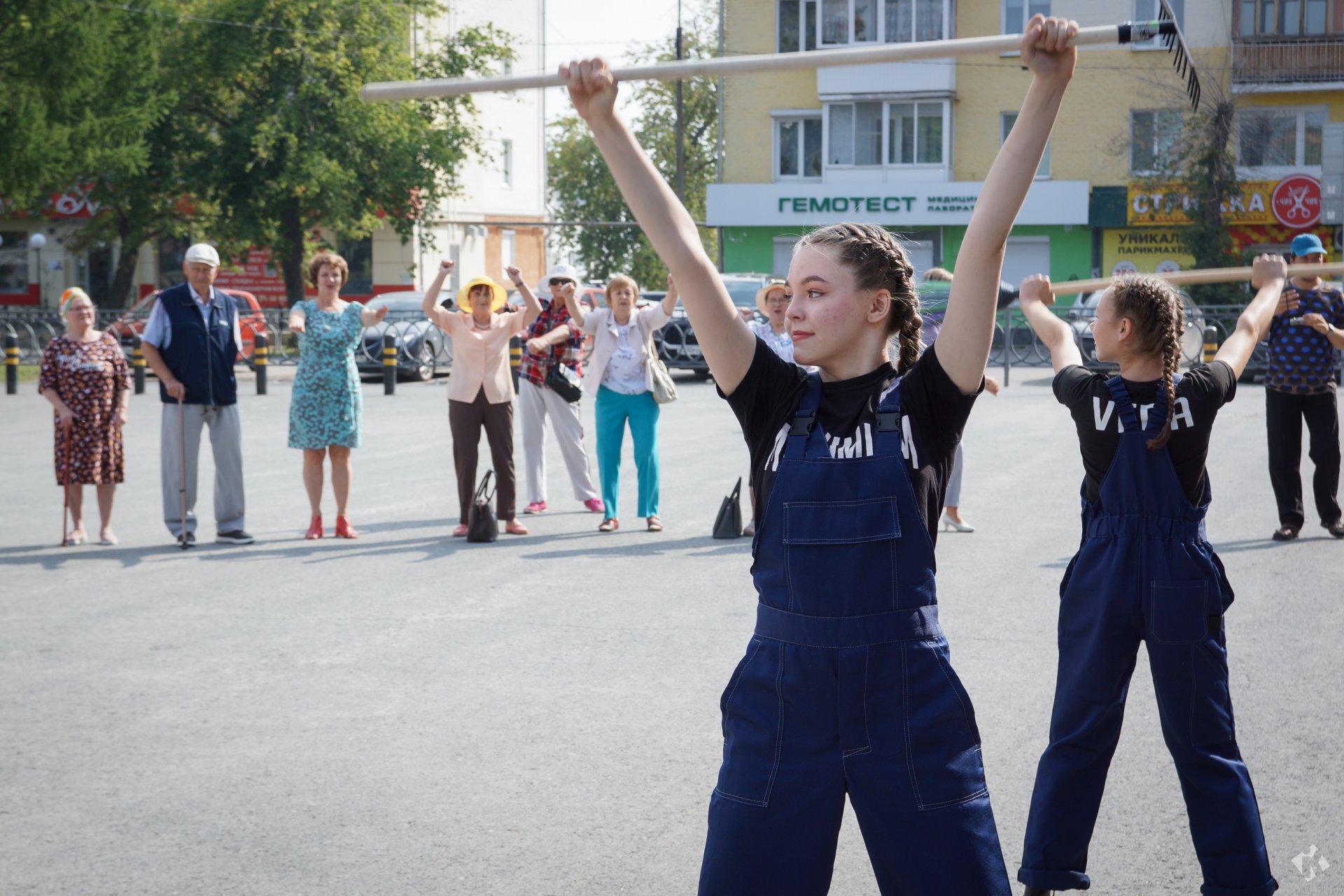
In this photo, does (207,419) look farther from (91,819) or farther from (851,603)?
(851,603)

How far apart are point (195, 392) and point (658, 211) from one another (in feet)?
26.9

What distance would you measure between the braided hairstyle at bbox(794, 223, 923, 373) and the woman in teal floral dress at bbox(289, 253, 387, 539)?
802cm

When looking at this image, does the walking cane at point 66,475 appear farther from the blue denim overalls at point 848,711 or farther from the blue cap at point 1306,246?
the blue denim overalls at point 848,711

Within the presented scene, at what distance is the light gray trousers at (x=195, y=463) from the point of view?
1024 centimetres

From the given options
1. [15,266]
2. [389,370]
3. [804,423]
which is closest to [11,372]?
[389,370]

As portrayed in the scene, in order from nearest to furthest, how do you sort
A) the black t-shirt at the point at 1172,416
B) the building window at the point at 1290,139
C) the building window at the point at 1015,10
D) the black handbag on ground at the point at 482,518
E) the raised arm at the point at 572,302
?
the black t-shirt at the point at 1172,416
the black handbag on ground at the point at 482,518
the raised arm at the point at 572,302
the building window at the point at 1290,139
the building window at the point at 1015,10

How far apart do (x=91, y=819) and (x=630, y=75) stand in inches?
128

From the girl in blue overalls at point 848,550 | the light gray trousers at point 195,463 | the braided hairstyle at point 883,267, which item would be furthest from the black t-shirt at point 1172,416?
the light gray trousers at point 195,463

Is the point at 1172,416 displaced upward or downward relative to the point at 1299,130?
downward

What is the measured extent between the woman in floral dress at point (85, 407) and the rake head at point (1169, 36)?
319 inches

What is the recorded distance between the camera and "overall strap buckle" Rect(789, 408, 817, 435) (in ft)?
9.26

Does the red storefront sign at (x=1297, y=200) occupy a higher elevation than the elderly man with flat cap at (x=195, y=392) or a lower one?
higher

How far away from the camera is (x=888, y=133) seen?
4225 cm

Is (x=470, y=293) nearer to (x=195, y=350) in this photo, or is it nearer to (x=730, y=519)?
(x=195, y=350)
